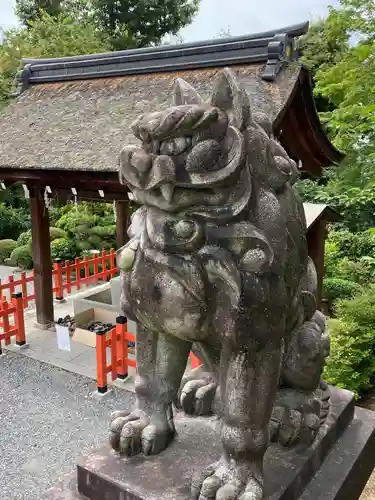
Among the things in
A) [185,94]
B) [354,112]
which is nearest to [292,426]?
[185,94]

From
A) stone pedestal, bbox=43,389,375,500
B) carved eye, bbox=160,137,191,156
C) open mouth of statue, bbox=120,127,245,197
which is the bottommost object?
stone pedestal, bbox=43,389,375,500

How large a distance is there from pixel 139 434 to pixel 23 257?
10566 mm

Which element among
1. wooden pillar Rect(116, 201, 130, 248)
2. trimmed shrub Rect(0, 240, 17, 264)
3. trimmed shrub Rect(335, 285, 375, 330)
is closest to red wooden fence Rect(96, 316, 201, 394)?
trimmed shrub Rect(335, 285, 375, 330)

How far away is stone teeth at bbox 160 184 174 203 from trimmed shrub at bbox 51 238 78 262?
10.3m

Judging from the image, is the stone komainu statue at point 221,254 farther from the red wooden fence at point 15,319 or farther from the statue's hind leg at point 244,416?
the red wooden fence at point 15,319

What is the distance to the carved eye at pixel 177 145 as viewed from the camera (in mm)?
1397

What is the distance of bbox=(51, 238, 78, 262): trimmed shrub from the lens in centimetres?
1145

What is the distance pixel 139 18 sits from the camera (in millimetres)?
18172

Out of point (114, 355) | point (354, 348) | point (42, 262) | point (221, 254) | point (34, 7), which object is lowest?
point (114, 355)

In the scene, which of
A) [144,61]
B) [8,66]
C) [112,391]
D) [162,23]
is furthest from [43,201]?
[162,23]

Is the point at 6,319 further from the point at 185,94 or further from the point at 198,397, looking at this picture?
the point at 185,94

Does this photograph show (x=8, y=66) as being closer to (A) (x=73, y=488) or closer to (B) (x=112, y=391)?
(B) (x=112, y=391)

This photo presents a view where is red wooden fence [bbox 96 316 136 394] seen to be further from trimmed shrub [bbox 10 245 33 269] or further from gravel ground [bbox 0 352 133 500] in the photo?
trimmed shrub [bbox 10 245 33 269]

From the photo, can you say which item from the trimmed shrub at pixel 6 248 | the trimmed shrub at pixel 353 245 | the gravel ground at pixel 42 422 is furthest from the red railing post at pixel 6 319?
the trimmed shrub at pixel 353 245
